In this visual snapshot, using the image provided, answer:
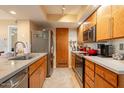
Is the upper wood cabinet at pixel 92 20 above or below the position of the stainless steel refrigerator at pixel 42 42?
above

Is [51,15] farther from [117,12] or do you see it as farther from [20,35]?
[117,12]

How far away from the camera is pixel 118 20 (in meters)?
2.40

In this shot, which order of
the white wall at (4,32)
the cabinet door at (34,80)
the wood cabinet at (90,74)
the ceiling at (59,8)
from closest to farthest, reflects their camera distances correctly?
the cabinet door at (34,80)
the wood cabinet at (90,74)
the ceiling at (59,8)
the white wall at (4,32)

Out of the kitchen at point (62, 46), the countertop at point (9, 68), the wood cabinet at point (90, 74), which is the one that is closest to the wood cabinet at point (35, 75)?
the kitchen at point (62, 46)

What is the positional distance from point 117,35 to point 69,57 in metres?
5.18

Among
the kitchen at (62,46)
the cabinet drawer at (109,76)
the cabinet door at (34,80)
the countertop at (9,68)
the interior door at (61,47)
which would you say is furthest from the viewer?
the interior door at (61,47)

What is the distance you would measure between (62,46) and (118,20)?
5.20 metres

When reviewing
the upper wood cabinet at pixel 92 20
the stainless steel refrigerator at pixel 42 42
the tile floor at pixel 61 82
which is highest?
the upper wood cabinet at pixel 92 20

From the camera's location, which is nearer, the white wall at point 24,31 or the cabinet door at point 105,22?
the cabinet door at point 105,22

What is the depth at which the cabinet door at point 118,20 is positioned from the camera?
225cm

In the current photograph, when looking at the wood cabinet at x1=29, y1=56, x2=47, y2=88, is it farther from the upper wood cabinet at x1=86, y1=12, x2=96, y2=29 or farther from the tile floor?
the upper wood cabinet at x1=86, y1=12, x2=96, y2=29

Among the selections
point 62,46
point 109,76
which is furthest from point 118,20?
point 62,46

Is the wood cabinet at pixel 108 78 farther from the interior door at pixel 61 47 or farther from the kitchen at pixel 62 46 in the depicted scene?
the interior door at pixel 61 47
